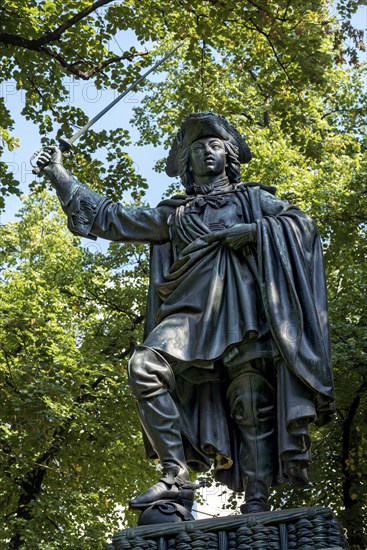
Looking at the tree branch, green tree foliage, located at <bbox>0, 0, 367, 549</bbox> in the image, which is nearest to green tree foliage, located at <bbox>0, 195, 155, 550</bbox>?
green tree foliage, located at <bbox>0, 0, 367, 549</bbox>

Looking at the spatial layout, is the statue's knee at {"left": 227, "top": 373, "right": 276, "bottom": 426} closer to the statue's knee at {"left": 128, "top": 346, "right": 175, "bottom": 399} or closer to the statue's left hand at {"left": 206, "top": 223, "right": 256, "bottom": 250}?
the statue's knee at {"left": 128, "top": 346, "right": 175, "bottom": 399}

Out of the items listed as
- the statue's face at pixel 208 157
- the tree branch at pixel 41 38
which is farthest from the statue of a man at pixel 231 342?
the tree branch at pixel 41 38

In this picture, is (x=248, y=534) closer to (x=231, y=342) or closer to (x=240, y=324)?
(x=231, y=342)

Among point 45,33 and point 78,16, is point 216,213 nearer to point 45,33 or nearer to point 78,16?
point 78,16

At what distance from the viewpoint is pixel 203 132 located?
296 inches

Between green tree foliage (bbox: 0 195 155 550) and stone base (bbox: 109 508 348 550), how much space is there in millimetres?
9926

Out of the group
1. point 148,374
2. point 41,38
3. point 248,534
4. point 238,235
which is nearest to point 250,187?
point 238,235

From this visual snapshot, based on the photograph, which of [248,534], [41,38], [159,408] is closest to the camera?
[248,534]

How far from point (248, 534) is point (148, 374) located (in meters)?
1.25

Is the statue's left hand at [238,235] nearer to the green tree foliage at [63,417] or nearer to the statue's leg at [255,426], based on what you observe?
the statue's leg at [255,426]

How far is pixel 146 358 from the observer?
21.1 feet

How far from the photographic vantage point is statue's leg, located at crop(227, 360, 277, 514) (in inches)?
250

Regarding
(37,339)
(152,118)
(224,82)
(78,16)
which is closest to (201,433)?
(78,16)

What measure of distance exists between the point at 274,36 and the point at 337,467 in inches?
224
